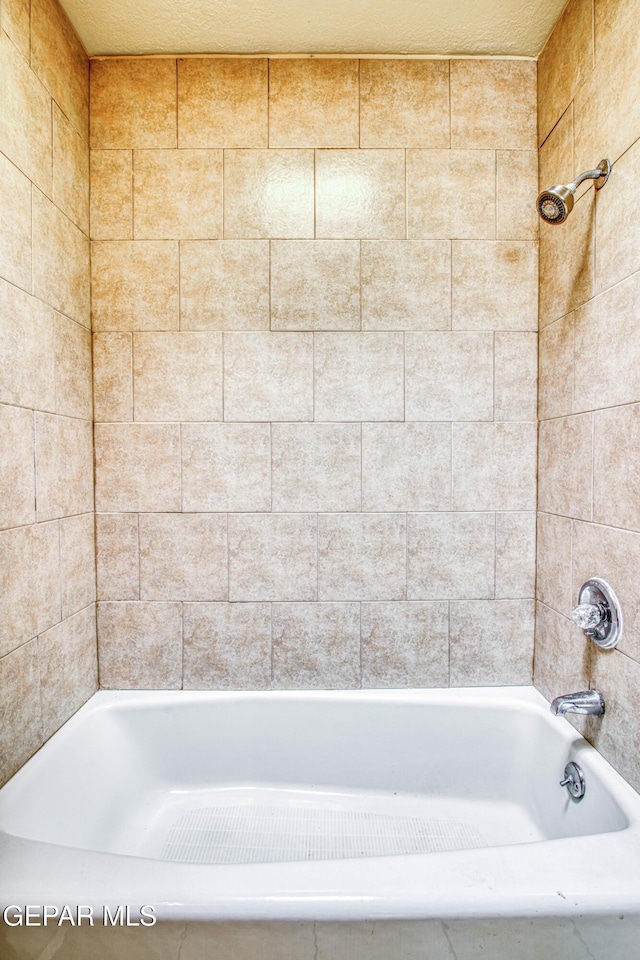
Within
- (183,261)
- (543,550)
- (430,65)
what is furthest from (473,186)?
(543,550)

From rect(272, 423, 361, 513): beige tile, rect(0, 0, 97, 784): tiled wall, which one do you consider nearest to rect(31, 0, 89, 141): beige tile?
rect(0, 0, 97, 784): tiled wall

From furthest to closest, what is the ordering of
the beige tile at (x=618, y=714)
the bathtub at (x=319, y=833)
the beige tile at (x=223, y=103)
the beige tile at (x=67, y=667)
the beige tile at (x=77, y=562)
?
the beige tile at (x=223, y=103) → the beige tile at (x=77, y=562) → the beige tile at (x=67, y=667) → the beige tile at (x=618, y=714) → the bathtub at (x=319, y=833)

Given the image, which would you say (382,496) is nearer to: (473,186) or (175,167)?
(473,186)

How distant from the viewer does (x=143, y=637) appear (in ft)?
5.32

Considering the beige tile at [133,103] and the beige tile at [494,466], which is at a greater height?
the beige tile at [133,103]

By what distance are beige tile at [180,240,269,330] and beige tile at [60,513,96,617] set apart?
31.1 inches

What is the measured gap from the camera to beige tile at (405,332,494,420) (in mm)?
1591

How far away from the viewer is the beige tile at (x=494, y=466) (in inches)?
63.2

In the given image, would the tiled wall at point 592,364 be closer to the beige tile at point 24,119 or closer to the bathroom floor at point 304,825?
the bathroom floor at point 304,825

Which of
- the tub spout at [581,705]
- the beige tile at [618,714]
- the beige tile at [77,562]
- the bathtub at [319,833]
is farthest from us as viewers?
the beige tile at [77,562]

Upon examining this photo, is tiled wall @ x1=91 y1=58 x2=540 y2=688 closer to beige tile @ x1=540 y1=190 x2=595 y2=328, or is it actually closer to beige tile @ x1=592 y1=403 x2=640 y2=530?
beige tile @ x1=540 y1=190 x2=595 y2=328

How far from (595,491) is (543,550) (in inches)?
14.0

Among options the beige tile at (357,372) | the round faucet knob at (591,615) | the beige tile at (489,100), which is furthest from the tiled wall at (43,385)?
the round faucet knob at (591,615)

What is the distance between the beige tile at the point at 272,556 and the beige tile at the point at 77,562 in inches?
18.2
